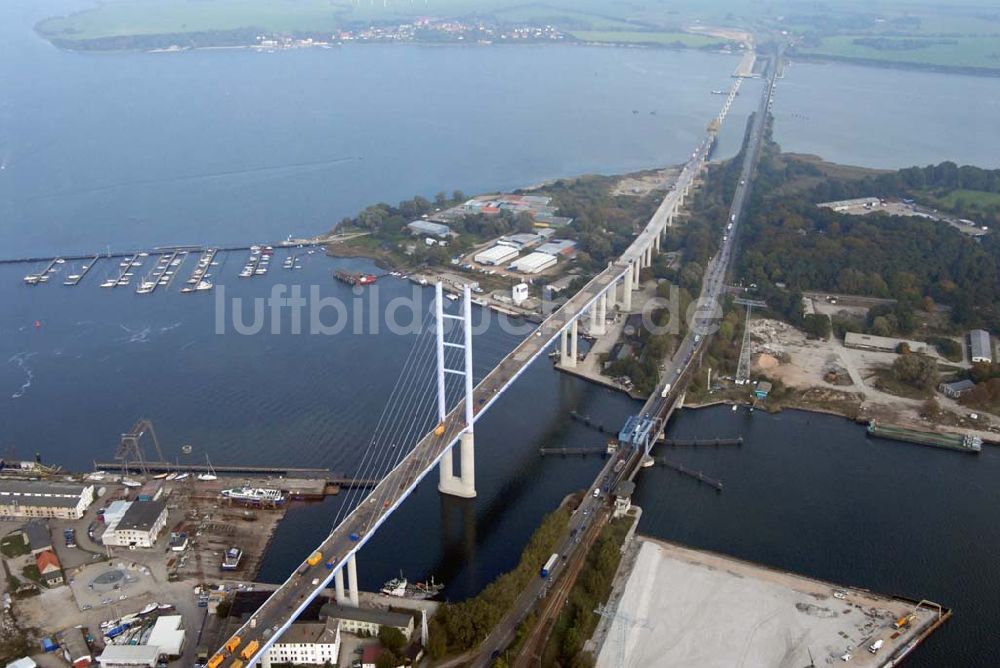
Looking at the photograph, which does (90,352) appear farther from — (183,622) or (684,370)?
(684,370)

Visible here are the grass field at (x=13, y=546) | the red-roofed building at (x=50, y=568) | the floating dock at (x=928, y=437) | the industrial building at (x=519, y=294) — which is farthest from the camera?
the industrial building at (x=519, y=294)

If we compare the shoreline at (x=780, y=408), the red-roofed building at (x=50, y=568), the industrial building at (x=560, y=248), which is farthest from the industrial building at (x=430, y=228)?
the red-roofed building at (x=50, y=568)

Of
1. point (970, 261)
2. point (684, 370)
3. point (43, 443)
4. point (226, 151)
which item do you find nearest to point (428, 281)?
point (684, 370)

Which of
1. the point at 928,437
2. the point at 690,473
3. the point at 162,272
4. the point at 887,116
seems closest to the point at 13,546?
the point at 690,473

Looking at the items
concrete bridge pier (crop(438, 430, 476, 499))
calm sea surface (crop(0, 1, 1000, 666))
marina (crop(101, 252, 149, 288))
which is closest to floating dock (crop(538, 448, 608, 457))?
calm sea surface (crop(0, 1, 1000, 666))

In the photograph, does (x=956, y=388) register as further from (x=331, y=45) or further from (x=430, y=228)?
(x=331, y=45)

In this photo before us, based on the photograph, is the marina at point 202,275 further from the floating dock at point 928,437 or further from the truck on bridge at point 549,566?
the floating dock at point 928,437

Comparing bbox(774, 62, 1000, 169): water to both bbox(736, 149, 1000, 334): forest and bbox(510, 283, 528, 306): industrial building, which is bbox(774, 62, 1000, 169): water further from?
bbox(510, 283, 528, 306): industrial building
